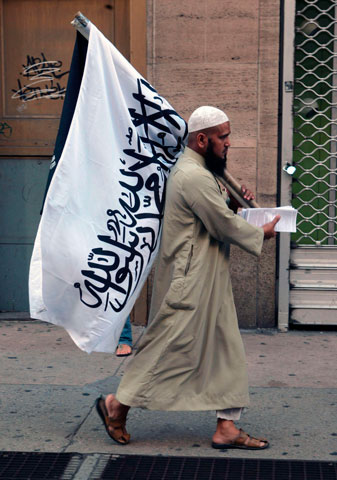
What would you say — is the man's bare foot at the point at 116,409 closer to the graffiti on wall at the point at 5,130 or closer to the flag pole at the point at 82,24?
the flag pole at the point at 82,24

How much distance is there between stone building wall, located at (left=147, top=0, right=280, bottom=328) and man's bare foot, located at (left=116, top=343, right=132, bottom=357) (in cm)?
134

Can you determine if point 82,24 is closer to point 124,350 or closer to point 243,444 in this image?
point 243,444

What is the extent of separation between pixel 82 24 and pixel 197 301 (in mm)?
1531

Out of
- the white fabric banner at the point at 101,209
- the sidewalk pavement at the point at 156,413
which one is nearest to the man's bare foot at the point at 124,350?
the sidewalk pavement at the point at 156,413

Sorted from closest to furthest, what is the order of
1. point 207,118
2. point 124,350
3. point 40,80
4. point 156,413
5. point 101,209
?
point 207,118
point 101,209
point 156,413
point 124,350
point 40,80

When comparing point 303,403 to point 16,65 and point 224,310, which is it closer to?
point 224,310

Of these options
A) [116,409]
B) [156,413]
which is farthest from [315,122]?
[116,409]

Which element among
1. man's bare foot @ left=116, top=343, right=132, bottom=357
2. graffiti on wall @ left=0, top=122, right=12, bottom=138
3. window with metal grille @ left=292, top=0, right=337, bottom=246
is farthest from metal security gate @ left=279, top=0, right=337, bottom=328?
graffiti on wall @ left=0, top=122, right=12, bottom=138

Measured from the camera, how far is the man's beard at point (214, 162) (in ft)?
14.6

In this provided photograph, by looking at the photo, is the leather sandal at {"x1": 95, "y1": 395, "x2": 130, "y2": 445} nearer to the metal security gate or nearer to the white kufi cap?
the white kufi cap

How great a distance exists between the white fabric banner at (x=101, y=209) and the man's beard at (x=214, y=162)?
0.99 ft

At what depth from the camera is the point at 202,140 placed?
4.44 metres

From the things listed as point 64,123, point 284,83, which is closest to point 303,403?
point 64,123

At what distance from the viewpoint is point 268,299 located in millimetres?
7305
